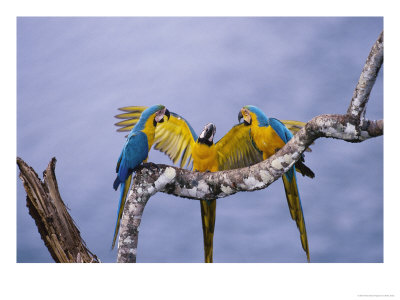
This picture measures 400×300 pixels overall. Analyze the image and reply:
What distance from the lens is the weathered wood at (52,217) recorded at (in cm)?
364

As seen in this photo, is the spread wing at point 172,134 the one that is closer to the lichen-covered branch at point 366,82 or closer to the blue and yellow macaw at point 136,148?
the blue and yellow macaw at point 136,148

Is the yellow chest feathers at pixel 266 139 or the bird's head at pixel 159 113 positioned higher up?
the bird's head at pixel 159 113

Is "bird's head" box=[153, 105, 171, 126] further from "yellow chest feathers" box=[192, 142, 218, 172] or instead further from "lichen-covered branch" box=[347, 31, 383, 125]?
"lichen-covered branch" box=[347, 31, 383, 125]

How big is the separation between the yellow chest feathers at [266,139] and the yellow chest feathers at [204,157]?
0.31 meters

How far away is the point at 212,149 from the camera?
365 cm

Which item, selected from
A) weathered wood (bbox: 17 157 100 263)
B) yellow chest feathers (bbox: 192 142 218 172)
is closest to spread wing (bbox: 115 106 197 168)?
yellow chest feathers (bbox: 192 142 218 172)

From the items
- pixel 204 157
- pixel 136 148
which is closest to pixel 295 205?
pixel 204 157

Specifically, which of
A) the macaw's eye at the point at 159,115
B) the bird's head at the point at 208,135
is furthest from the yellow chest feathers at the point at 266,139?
the macaw's eye at the point at 159,115

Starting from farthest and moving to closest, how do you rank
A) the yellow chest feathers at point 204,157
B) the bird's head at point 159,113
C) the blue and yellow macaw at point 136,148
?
the yellow chest feathers at point 204,157, the bird's head at point 159,113, the blue and yellow macaw at point 136,148
